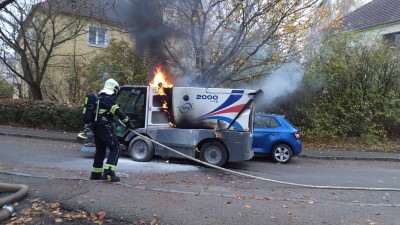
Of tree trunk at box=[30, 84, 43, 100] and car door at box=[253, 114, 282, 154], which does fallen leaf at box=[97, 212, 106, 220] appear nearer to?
car door at box=[253, 114, 282, 154]

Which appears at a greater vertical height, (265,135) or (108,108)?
(108,108)

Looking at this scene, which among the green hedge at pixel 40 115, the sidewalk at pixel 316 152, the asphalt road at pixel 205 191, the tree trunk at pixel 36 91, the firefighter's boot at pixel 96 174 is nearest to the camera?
the asphalt road at pixel 205 191

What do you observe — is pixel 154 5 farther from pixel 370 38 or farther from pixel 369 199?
pixel 370 38

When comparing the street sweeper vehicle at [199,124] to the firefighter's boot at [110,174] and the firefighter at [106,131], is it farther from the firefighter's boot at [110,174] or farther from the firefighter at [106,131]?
the firefighter's boot at [110,174]

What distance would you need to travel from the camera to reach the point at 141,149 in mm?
9773

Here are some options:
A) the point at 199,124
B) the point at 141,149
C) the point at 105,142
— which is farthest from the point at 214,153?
the point at 105,142

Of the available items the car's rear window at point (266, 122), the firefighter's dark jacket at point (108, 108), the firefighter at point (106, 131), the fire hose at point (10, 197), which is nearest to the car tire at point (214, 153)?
the car's rear window at point (266, 122)

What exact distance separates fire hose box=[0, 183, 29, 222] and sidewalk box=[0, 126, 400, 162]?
27.2 feet

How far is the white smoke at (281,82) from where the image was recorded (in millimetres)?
14164

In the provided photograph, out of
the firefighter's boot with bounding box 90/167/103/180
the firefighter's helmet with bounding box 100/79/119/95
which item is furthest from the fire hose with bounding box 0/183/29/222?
the firefighter's helmet with bounding box 100/79/119/95

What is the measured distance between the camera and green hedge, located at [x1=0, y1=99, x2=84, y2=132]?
1538cm

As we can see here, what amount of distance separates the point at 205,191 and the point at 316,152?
7.82 metres

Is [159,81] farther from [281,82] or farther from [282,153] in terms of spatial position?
[281,82]

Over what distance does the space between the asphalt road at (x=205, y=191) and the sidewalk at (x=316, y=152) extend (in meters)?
1.60
